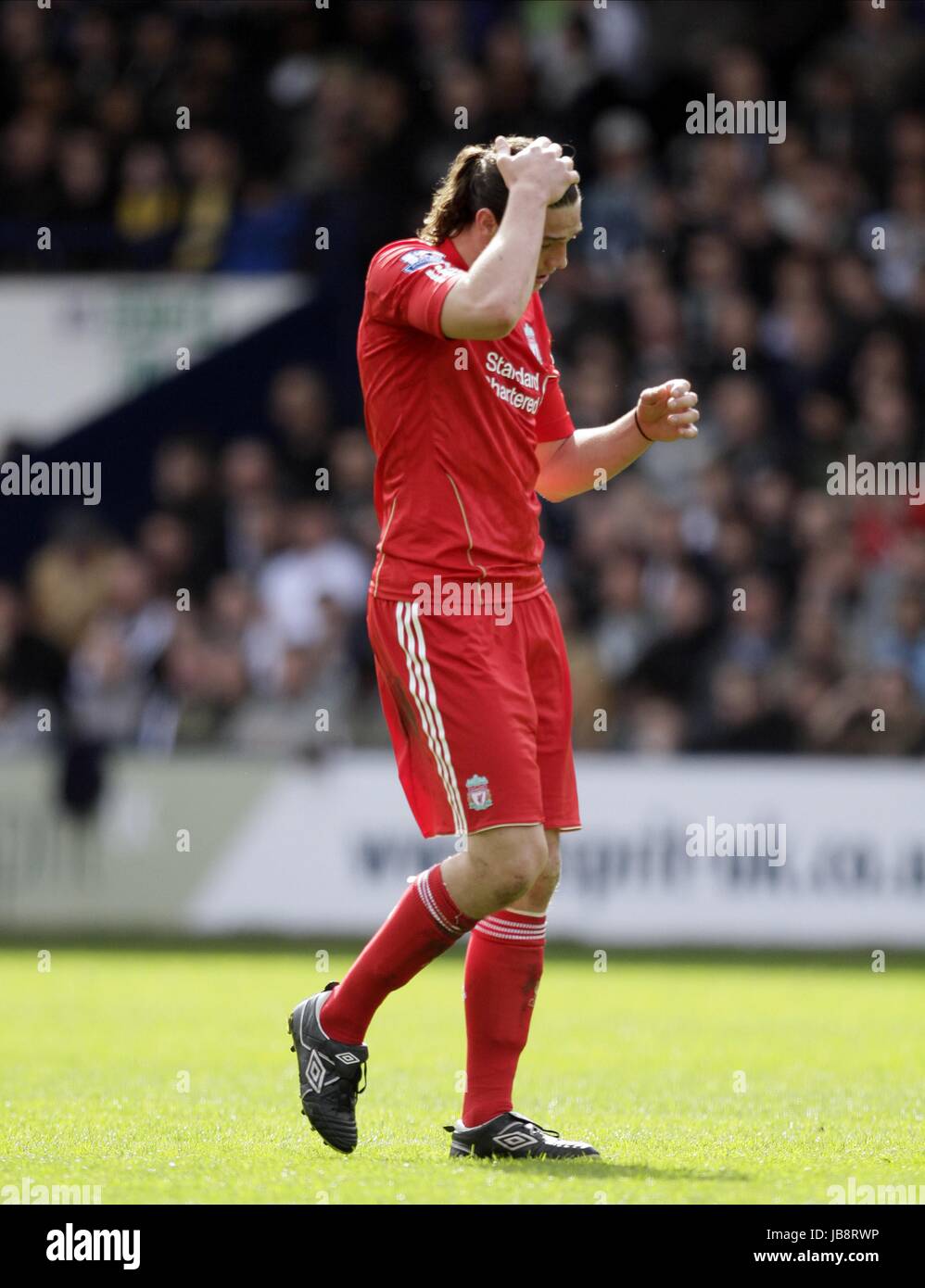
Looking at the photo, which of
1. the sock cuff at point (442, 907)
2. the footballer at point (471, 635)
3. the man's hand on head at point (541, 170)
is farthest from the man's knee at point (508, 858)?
the man's hand on head at point (541, 170)

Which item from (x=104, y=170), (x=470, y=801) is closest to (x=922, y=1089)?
(x=470, y=801)

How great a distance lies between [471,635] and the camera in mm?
5109

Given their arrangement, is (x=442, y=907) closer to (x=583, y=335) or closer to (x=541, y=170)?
(x=541, y=170)

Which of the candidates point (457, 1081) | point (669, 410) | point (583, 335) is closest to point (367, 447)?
point (583, 335)

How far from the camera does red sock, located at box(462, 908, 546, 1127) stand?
533 centimetres

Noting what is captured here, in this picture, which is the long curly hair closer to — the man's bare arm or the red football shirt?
the red football shirt

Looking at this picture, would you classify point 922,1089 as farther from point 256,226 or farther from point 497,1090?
point 256,226

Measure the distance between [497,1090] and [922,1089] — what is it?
72.8 inches

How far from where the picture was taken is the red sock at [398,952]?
5129mm

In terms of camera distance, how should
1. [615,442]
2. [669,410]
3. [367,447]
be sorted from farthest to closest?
[367,447] → [615,442] → [669,410]

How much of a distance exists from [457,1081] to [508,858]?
81.6 inches

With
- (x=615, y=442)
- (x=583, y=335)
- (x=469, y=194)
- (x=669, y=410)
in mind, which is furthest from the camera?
(x=583, y=335)

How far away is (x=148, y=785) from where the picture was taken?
42.5ft

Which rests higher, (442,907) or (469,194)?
(469,194)
